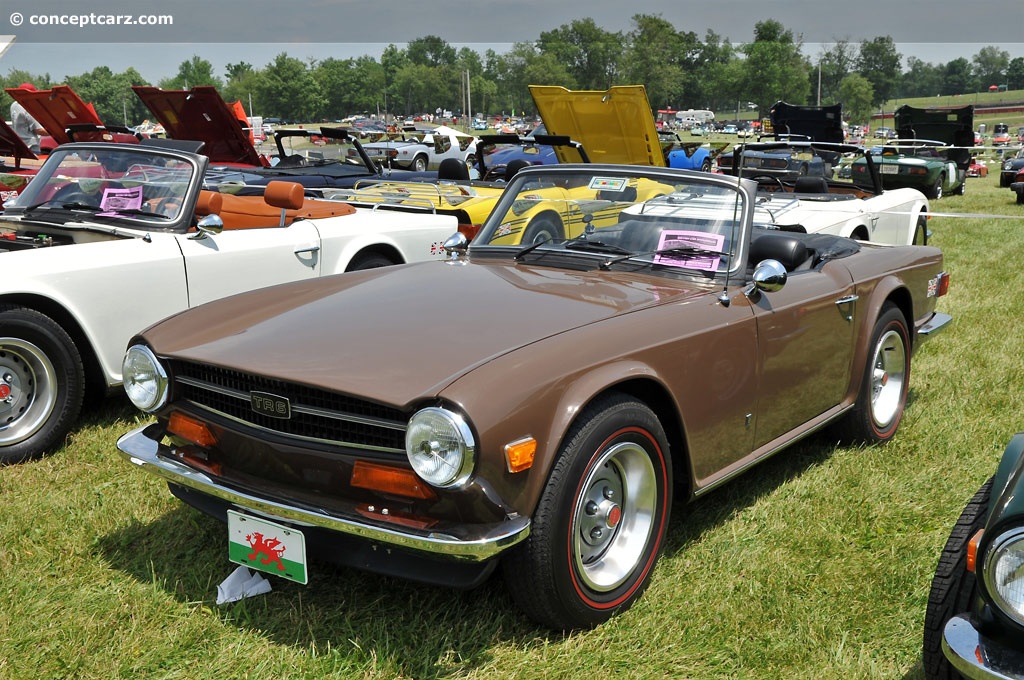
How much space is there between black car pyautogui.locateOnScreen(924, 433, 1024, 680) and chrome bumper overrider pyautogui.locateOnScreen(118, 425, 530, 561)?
107 centimetres

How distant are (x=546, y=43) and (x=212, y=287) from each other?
122151mm

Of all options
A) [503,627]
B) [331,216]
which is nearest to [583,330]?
[503,627]

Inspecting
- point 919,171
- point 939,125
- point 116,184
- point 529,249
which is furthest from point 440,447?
point 939,125

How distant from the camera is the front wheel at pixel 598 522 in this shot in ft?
8.54

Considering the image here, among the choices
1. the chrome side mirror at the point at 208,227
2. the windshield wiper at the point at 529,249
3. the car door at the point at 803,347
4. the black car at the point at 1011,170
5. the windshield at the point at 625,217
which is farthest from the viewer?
the black car at the point at 1011,170

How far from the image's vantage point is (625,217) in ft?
12.8

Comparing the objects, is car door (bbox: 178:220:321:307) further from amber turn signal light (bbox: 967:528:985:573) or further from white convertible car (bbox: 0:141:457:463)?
amber turn signal light (bbox: 967:528:985:573)

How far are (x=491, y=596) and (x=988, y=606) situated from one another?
1.57 metres

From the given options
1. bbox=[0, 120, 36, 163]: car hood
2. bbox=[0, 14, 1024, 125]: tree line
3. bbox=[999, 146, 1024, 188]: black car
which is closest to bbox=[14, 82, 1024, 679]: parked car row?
bbox=[0, 120, 36, 163]: car hood

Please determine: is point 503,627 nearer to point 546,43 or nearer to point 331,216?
point 331,216

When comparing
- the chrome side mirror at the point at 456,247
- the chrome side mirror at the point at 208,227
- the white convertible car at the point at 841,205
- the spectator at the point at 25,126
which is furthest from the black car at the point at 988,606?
the spectator at the point at 25,126

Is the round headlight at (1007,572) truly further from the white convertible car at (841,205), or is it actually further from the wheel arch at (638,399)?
the white convertible car at (841,205)

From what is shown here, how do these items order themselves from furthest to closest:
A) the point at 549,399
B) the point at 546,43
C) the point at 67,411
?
the point at 546,43 < the point at 67,411 < the point at 549,399

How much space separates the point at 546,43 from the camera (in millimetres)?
120375
